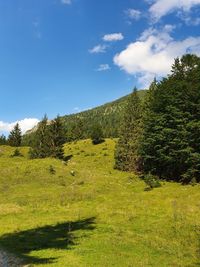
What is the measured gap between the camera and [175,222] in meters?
34.5

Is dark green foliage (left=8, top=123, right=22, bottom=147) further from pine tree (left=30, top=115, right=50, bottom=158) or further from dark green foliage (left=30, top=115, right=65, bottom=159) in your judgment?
dark green foliage (left=30, top=115, right=65, bottom=159)

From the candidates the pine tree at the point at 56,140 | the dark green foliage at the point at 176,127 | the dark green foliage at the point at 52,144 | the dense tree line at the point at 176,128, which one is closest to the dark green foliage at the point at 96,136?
the dark green foliage at the point at 52,144

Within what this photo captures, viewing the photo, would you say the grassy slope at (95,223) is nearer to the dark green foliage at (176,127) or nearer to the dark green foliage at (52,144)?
the dark green foliage at (176,127)

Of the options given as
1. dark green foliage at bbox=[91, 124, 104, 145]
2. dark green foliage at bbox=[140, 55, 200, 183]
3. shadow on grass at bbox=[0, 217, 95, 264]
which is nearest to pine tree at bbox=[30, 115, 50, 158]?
dark green foliage at bbox=[91, 124, 104, 145]

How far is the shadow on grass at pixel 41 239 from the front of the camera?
26812mm

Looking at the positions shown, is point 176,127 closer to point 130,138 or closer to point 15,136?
point 130,138

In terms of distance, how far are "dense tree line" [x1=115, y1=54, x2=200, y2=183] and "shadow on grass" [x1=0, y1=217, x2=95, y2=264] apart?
33862 millimetres

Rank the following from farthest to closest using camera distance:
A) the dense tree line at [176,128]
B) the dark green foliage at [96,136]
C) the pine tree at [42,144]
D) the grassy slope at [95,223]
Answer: the dark green foliage at [96,136] → the pine tree at [42,144] → the dense tree line at [176,128] → the grassy slope at [95,223]

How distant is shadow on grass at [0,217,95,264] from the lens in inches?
1056

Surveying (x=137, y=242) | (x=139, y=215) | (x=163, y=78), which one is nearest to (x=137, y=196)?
(x=139, y=215)

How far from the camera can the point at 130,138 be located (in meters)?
96.7

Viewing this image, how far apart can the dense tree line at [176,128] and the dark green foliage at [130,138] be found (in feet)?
22.0

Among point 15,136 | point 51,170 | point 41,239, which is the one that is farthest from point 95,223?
point 15,136

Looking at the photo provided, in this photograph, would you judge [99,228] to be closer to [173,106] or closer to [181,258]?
[181,258]
